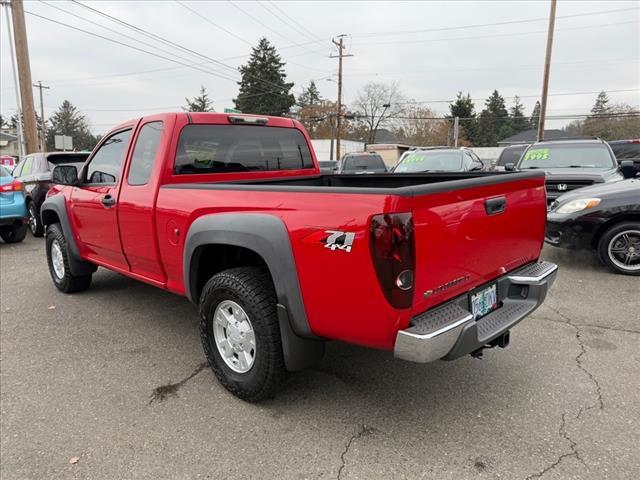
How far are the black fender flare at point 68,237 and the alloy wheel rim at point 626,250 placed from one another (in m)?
6.25

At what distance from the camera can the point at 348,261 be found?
220 cm

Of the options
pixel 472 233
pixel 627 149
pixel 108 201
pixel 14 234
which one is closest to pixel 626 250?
pixel 472 233

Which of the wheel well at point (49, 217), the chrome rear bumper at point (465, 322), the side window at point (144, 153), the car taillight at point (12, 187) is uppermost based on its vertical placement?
the side window at point (144, 153)

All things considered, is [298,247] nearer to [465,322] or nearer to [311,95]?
[465,322]

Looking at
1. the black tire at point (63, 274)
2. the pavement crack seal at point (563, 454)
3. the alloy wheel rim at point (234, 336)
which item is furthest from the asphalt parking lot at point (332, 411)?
the black tire at point (63, 274)

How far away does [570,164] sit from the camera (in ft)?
27.6

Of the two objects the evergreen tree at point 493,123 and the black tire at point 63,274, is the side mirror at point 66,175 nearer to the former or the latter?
the black tire at point 63,274

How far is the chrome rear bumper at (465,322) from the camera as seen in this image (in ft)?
7.14

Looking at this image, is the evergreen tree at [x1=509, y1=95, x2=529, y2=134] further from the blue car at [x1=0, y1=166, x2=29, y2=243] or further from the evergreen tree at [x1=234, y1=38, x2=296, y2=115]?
the blue car at [x1=0, y1=166, x2=29, y2=243]

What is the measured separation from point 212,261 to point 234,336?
60cm

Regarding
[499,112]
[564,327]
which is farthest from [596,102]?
[564,327]

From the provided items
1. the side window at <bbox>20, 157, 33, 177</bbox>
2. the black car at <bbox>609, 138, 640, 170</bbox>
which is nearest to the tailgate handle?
the side window at <bbox>20, 157, 33, 177</bbox>

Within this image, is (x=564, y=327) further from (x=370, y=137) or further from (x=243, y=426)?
(x=370, y=137)

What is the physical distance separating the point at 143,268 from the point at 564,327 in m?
3.74
